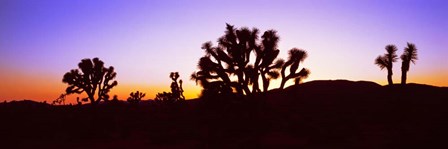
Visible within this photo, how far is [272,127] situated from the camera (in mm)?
20297

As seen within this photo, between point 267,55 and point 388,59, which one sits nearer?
point 267,55

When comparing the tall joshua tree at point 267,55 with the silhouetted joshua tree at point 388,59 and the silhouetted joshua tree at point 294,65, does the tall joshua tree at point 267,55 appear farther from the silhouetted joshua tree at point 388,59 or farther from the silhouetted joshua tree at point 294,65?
the silhouetted joshua tree at point 388,59

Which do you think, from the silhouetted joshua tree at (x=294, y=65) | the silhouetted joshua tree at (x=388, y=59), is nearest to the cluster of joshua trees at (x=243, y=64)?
the silhouetted joshua tree at (x=294, y=65)

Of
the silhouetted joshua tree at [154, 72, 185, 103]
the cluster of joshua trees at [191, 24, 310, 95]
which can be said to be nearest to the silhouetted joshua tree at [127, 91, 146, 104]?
the silhouetted joshua tree at [154, 72, 185, 103]

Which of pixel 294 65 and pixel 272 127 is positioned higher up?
pixel 294 65

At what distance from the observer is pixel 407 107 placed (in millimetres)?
23438

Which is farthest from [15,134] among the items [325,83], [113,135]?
[325,83]

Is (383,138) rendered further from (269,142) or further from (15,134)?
(15,134)

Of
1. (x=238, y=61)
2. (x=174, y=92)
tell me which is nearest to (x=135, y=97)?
(x=174, y=92)

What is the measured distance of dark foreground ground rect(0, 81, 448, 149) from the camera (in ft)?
50.2

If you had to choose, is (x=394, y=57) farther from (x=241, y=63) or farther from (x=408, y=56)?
(x=241, y=63)

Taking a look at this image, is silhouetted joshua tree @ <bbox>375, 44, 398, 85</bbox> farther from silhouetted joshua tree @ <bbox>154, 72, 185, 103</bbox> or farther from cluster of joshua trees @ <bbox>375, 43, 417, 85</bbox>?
silhouetted joshua tree @ <bbox>154, 72, 185, 103</bbox>

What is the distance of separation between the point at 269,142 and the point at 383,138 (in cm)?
444

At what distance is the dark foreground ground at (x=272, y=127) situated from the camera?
15305 millimetres
